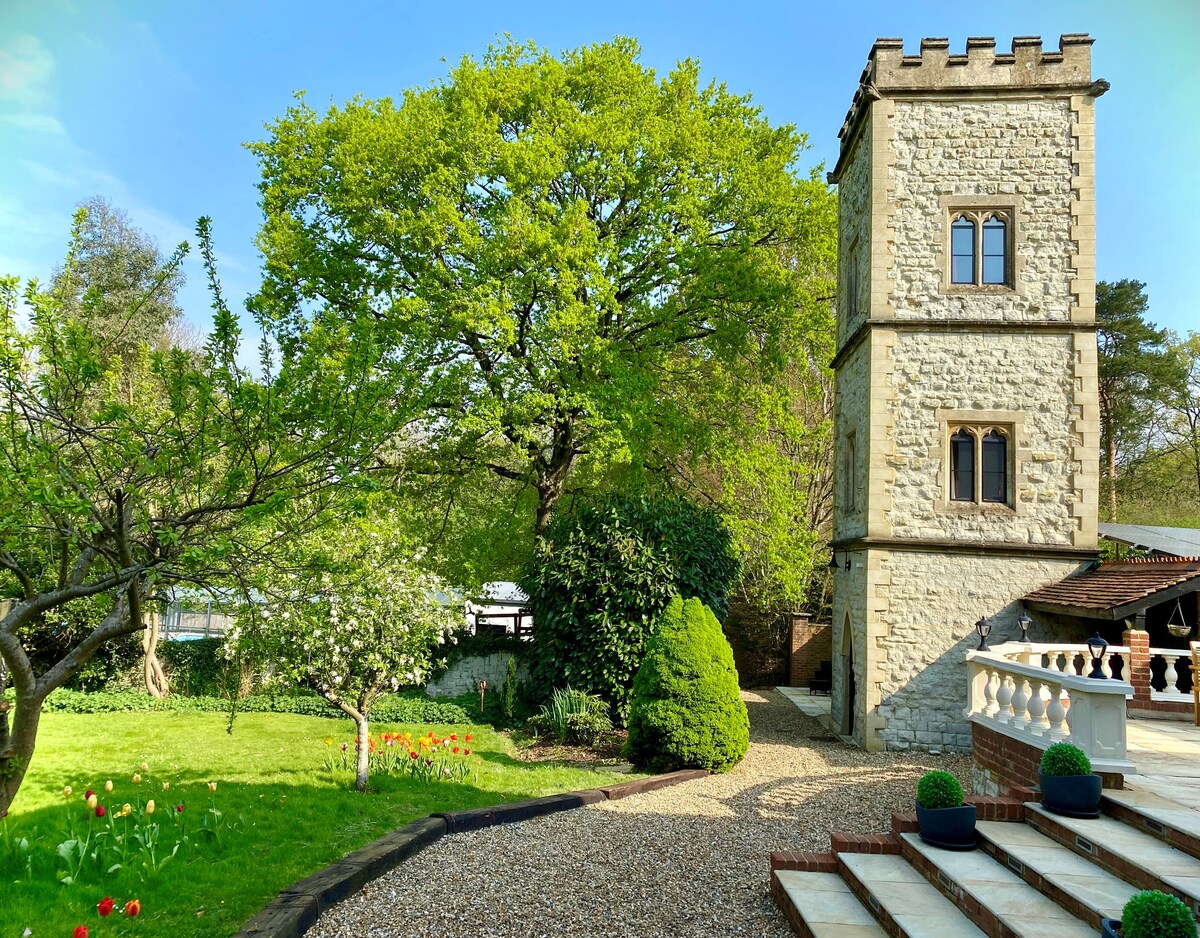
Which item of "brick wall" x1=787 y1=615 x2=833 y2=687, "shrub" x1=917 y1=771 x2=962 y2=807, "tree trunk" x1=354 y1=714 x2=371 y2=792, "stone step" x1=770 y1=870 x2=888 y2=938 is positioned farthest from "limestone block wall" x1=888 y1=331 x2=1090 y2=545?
"brick wall" x1=787 y1=615 x2=833 y2=687

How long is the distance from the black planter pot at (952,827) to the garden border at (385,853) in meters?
4.22

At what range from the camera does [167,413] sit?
5.73m

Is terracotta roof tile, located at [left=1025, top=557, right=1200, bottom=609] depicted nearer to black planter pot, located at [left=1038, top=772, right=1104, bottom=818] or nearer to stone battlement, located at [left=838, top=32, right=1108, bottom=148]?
black planter pot, located at [left=1038, top=772, right=1104, bottom=818]

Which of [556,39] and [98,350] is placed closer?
[98,350]

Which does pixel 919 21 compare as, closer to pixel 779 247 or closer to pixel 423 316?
pixel 779 247

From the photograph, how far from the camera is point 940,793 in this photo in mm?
6340

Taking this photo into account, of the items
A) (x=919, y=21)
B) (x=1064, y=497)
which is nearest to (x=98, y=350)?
(x=1064, y=497)

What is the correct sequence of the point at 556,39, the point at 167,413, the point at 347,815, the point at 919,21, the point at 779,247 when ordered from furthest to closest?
the point at 779,247, the point at 556,39, the point at 919,21, the point at 347,815, the point at 167,413

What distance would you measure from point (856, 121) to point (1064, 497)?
8.20 meters

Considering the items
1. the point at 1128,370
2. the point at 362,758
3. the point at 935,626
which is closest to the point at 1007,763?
the point at 935,626

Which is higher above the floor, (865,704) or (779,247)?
(779,247)

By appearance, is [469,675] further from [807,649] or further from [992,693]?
[992,693]

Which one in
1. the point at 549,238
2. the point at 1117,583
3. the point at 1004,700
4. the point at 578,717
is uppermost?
the point at 549,238

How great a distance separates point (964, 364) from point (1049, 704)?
25.4 ft
